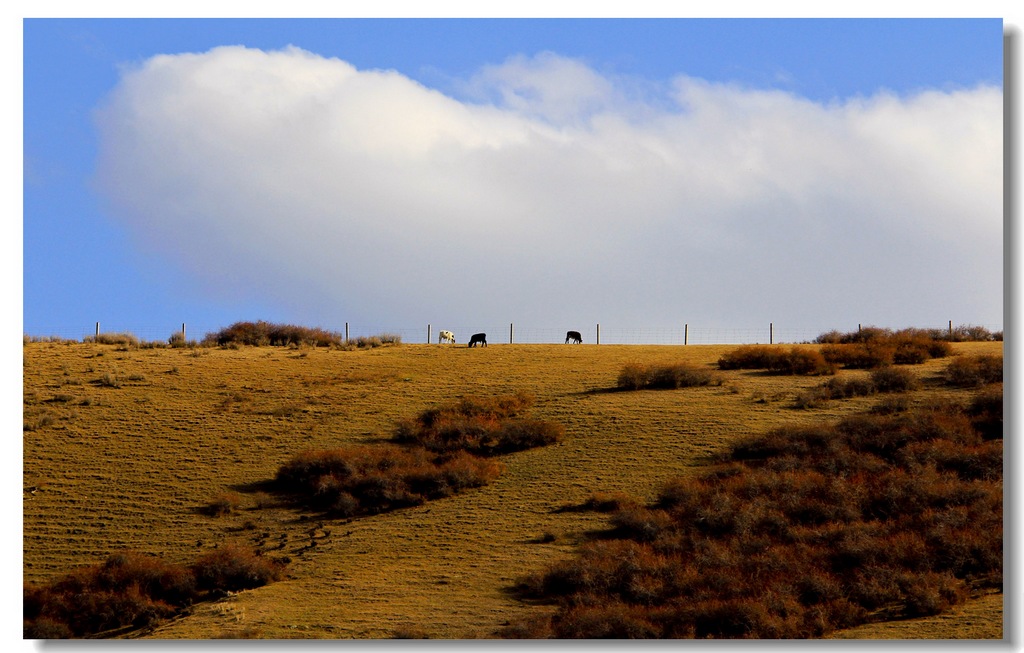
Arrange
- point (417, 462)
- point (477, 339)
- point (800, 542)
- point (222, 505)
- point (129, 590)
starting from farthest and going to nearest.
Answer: point (477, 339) < point (417, 462) < point (222, 505) < point (800, 542) < point (129, 590)

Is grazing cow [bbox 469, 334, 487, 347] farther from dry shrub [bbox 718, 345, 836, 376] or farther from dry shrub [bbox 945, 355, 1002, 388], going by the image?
dry shrub [bbox 945, 355, 1002, 388]

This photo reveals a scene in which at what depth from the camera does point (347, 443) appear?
37406mm

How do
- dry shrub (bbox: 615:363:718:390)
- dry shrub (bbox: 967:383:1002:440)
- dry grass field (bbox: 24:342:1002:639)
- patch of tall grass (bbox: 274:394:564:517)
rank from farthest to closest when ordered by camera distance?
dry shrub (bbox: 615:363:718:390) → dry shrub (bbox: 967:383:1002:440) → patch of tall grass (bbox: 274:394:564:517) → dry grass field (bbox: 24:342:1002:639)

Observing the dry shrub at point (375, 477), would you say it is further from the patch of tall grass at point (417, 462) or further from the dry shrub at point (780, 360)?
the dry shrub at point (780, 360)

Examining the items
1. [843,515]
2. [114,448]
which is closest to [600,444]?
[843,515]

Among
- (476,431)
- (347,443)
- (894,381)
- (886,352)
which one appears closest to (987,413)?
(894,381)

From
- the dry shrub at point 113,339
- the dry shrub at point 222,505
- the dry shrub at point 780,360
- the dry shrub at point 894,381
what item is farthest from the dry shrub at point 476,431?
the dry shrub at point 113,339

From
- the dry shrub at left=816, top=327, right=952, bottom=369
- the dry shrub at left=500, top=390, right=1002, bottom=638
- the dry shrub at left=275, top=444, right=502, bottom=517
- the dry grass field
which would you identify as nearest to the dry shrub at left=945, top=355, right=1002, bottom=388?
the dry grass field

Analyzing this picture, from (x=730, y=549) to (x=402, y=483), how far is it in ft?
34.9

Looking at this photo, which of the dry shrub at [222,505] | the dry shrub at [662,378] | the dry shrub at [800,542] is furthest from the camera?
the dry shrub at [662,378]

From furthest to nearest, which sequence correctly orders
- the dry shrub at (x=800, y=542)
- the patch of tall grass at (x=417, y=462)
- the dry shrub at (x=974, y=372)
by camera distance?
the dry shrub at (x=974, y=372), the patch of tall grass at (x=417, y=462), the dry shrub at (x=800, y=542)

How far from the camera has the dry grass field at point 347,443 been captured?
24.7 m

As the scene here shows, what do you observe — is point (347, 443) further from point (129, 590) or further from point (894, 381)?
point (894, 381)

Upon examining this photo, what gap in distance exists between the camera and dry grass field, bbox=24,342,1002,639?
973 inches
